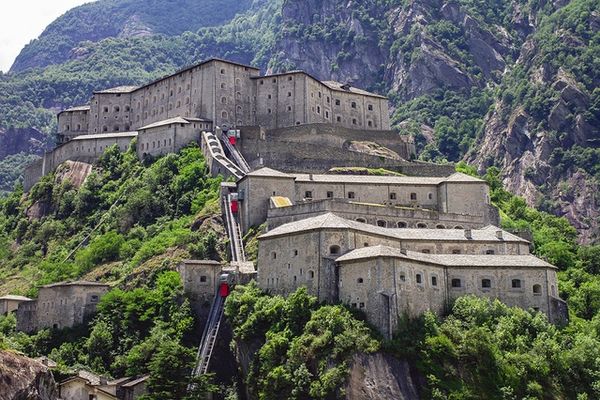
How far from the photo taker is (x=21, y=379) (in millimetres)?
34469

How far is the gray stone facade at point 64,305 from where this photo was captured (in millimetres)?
73812

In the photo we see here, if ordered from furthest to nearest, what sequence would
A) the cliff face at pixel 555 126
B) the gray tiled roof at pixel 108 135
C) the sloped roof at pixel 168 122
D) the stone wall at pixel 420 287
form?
the cliff face at pixel 555 126 < the gray tiled roof at pixel 108 135 < the sloped roof at pixel 168 122 < the stone wall at pixel 420 287

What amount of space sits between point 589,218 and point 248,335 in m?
106

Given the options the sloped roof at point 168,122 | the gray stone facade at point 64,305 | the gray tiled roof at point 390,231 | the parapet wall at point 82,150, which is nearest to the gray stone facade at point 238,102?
the sloped roof at point 168,122

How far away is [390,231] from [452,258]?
221 inches

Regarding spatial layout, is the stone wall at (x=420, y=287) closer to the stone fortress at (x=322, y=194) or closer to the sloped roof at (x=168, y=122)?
the stone fortress at (x=322, y=194)

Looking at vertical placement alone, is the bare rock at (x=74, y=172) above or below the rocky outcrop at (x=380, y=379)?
above

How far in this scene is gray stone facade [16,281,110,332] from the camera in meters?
73.8

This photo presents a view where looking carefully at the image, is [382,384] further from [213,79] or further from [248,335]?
[213,79]

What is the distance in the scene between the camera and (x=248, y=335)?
62.5m

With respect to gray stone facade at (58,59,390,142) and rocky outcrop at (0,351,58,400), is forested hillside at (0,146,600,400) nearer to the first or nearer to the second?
rocky outcrop at (0,351,58,400)

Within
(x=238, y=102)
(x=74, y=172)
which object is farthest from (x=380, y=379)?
(x=74, y=172)

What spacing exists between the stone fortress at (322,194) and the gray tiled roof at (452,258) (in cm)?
14

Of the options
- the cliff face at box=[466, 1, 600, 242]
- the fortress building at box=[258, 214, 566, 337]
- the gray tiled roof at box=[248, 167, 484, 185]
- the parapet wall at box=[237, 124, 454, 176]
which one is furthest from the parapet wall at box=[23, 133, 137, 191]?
the cliff face at box=[466, 1, 600, 242]
